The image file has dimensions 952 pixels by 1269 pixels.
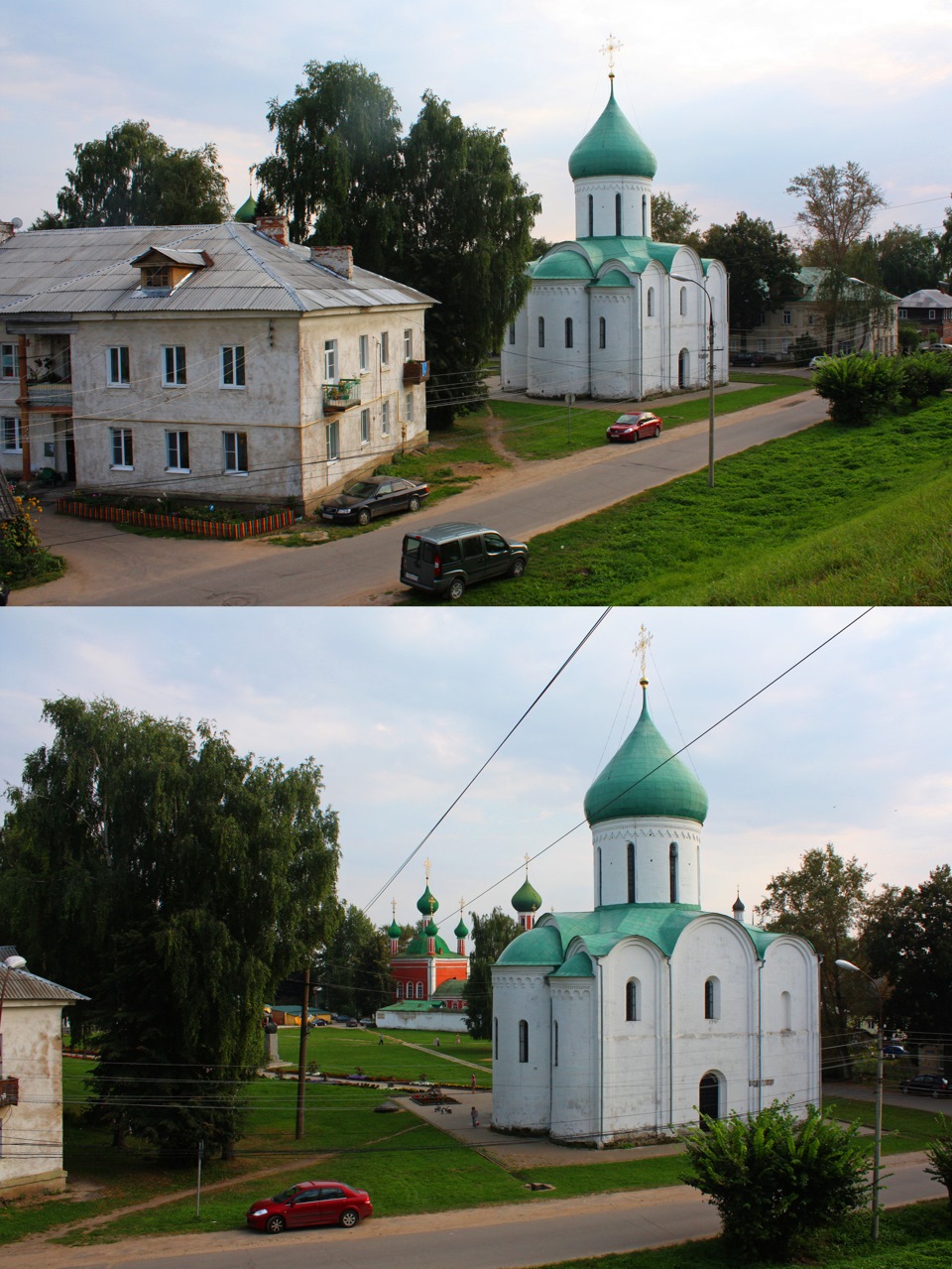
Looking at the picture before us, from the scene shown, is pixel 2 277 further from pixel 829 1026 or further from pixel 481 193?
pixel 829 1026

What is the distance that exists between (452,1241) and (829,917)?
81.3 feet

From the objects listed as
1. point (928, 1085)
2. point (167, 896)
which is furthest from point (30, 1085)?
point (928, 1085)

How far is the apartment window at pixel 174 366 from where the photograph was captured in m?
28.9

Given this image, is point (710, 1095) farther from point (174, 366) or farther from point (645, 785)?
point (174, 366)

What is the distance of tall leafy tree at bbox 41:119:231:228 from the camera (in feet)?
158

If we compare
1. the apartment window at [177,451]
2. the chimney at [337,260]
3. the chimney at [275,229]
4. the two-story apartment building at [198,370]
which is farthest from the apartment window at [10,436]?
the chimney at [337,260]

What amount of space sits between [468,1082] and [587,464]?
18594 mm

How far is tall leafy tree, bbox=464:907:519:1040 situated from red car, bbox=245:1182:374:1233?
23930mm

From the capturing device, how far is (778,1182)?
63.3 ft

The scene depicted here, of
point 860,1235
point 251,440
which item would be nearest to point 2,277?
point 251,440

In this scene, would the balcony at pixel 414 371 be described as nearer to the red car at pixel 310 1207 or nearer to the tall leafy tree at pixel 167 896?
the tall leafy tree at pixel 167 896

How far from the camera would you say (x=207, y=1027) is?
950 inches

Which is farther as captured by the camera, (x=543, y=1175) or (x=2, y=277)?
(x=2, y=277)

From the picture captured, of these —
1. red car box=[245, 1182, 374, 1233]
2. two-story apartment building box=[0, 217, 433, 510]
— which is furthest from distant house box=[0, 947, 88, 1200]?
two-story apartment building box=[0, 217, 433, 510]
